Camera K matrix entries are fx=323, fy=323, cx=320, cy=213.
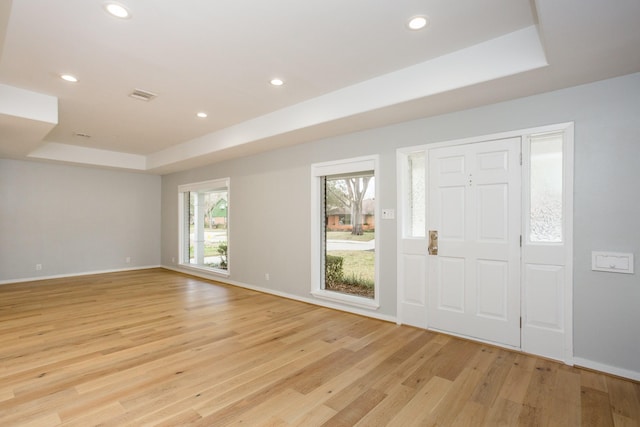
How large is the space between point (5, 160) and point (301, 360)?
7465mm

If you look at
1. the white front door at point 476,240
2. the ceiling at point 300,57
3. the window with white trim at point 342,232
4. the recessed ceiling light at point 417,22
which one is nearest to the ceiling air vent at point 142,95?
the ceiling at point 300,57

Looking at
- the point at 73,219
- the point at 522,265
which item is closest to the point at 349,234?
the point at 522,265

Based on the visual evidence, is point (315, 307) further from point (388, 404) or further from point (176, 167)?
point (176, 167)

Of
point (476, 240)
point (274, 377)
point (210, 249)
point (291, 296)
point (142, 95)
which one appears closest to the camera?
point (274, 377)

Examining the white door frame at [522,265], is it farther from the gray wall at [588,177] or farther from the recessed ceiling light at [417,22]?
the recessed ceiling light at [417,22]

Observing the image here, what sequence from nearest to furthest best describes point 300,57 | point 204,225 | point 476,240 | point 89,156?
point 300,57, point 476,240, point 89,156, point 204,225

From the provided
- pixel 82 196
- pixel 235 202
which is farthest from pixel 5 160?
pixel 235 202

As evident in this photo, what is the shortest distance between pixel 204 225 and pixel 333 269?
4049 mm

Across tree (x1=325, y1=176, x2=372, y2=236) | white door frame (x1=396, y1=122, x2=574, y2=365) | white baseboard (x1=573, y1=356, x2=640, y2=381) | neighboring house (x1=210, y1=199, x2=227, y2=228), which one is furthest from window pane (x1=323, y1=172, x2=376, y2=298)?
neighboring house (x1=210, y1=199, x2=227, y2=228)

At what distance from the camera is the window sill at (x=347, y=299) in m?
4.23

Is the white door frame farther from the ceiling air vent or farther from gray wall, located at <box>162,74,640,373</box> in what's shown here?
the ceiling air vent

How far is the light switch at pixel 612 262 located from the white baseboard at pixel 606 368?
0.80m

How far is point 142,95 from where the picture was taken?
3912mm

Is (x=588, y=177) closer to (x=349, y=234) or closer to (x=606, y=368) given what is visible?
(x=606, y=368)
